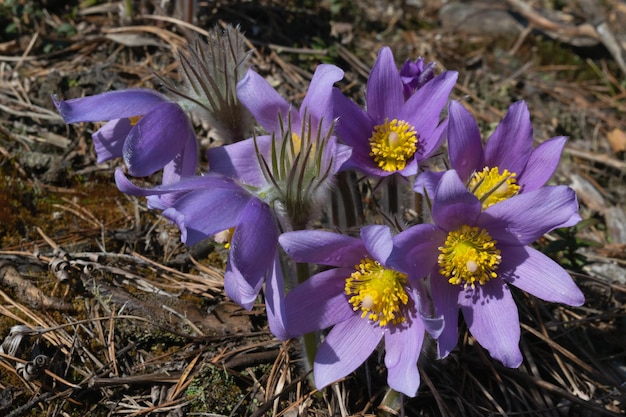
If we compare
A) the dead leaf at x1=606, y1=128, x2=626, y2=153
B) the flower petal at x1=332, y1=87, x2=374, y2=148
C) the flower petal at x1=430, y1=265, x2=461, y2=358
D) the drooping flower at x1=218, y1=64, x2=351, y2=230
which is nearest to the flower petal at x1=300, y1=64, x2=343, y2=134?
the drooping flower at x1=218, y1=64, x2=351, y2=230

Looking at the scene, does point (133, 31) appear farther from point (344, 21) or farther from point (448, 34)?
point (448, 34)

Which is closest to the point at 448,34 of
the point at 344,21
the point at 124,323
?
the point at 344,21

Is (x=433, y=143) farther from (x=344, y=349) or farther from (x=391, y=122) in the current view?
(x=344, y=349)

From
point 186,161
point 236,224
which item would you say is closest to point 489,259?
point 236,224

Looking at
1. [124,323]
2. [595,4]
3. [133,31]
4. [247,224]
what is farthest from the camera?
[595,4]

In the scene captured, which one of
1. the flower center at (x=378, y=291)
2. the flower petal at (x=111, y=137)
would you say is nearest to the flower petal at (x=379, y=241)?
the flower center at (x=378, y=291)

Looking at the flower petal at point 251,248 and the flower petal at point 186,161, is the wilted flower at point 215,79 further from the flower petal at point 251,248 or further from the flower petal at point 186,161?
the flower petal at point 251,248
